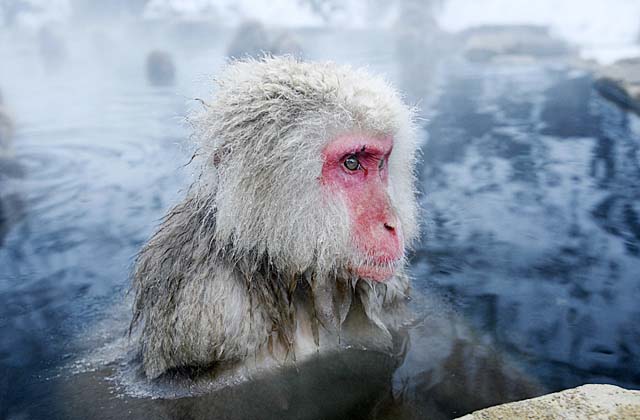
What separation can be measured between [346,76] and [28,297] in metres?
2.28

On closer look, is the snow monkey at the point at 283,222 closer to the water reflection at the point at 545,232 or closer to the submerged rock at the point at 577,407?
the submerged rock at the point at 577,407

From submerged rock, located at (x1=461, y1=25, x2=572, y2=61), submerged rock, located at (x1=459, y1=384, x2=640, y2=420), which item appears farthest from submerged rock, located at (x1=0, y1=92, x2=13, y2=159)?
submerged rock, located at (x1=461, y1=25, x2=572, y2=61)

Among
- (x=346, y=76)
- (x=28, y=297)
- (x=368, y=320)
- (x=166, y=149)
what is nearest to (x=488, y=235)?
(x=368, y=320)

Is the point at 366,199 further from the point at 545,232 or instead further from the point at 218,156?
the point at 545,232

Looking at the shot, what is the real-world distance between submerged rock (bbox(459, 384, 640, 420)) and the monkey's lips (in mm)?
560

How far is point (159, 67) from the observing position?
39.3 feet

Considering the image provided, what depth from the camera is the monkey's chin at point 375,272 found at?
2.16 meters

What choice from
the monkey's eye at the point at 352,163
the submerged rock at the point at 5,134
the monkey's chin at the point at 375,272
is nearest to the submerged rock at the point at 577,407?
the monkey's chin at the point at 375,272

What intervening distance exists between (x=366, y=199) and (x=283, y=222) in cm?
30

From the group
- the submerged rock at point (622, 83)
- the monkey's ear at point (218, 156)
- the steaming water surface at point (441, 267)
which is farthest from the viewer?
the submerged rock at point (622, 83)

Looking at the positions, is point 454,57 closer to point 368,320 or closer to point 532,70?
point 532,70

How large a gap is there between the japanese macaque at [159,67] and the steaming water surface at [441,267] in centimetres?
416

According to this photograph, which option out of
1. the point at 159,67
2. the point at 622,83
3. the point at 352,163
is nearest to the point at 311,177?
the point at 352,163

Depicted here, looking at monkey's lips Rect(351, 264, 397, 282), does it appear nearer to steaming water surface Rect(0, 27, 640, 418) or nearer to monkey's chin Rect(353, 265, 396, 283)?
monkey's chin Rect(353, 265, 396, 283)
